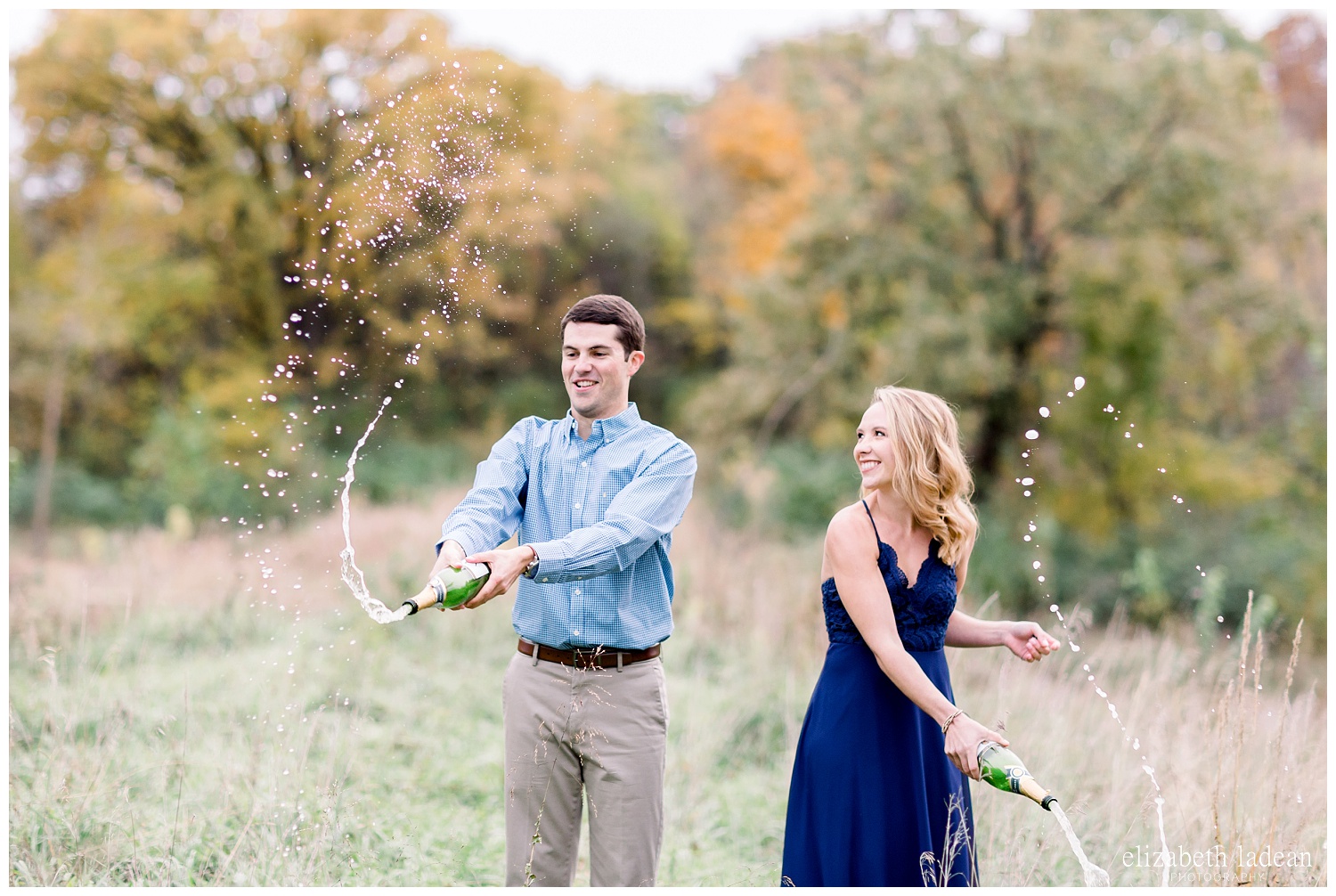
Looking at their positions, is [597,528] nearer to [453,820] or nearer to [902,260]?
[453,820]

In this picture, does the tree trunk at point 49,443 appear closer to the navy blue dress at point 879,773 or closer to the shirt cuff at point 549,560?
the shirt cuff at point 549,560

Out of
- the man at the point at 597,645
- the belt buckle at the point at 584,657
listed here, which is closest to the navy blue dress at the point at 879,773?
the man at the point at 597,645

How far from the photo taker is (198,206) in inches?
680

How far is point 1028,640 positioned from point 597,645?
1248 mm

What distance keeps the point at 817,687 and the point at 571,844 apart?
855 millimetres

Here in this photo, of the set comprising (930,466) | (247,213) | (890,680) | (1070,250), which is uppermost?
(247,213)

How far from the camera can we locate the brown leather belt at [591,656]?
9.89ft

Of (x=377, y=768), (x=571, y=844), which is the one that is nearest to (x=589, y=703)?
(x=571, y=844)

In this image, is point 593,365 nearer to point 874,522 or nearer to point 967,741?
point 874,522

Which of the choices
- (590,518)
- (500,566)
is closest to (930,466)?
(590,518)

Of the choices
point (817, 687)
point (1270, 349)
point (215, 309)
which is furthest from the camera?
point (215, 309)

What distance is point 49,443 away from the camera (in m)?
16.8

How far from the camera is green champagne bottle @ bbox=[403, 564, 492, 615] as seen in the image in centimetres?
256

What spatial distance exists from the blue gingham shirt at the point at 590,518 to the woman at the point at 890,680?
50 cm
